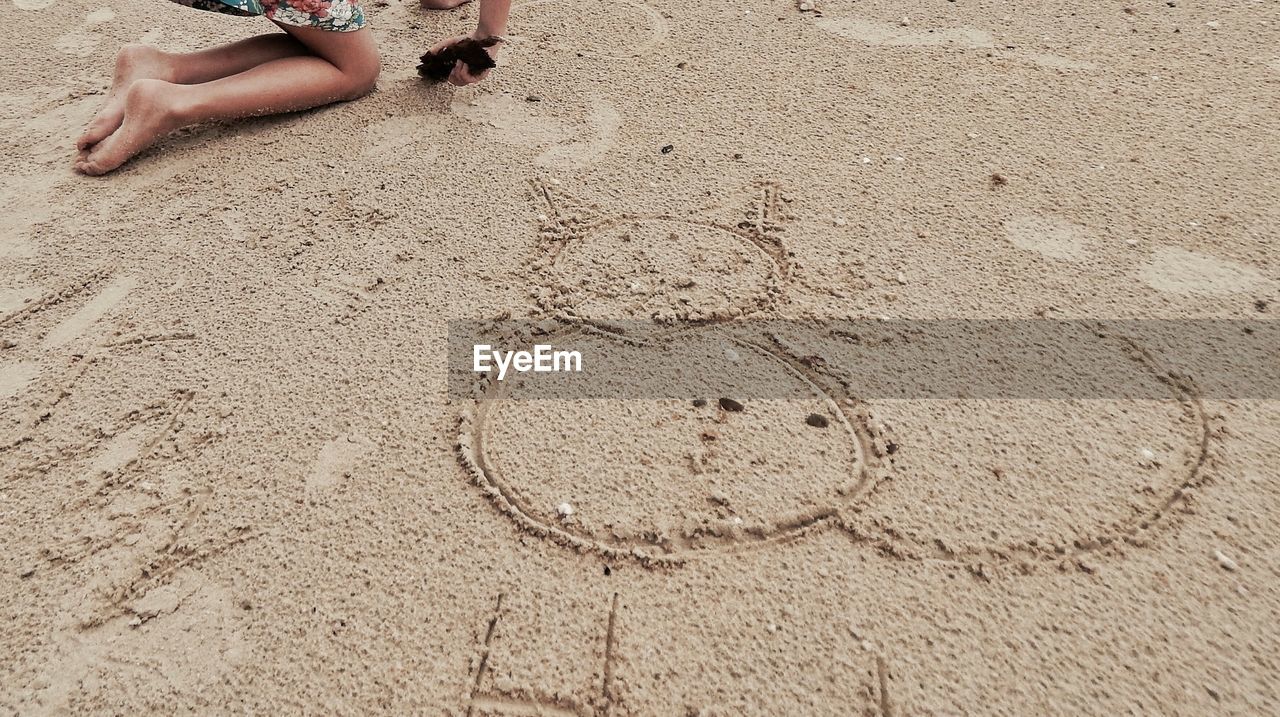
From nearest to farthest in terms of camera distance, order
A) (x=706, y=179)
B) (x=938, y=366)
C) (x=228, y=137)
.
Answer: (x=938, y=366), (x=706, y=179), (x=228, y=137)

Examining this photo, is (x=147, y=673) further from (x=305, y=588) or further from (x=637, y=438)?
(x=637, y=438)

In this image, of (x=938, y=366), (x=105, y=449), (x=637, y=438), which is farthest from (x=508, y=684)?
(x=938, y=366)

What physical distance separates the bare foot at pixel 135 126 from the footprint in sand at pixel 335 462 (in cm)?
122

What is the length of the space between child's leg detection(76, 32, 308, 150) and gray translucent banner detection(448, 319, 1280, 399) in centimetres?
128

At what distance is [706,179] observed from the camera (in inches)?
80.5

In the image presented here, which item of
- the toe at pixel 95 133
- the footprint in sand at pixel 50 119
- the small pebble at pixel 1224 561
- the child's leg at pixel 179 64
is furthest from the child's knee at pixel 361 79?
the small pebble at pixel 1224 561

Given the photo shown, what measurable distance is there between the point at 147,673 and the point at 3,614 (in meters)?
0.27

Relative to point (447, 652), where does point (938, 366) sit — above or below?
above

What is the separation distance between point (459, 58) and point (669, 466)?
1.52 metres

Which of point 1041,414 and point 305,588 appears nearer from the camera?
point 305,588

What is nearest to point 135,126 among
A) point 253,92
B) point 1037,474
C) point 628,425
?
point 253,92

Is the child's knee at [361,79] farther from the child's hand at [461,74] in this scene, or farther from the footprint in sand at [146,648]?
the footprint in sand at [146,648]

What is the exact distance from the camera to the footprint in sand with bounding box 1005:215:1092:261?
71.3 inches

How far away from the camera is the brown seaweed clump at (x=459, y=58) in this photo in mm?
2295
